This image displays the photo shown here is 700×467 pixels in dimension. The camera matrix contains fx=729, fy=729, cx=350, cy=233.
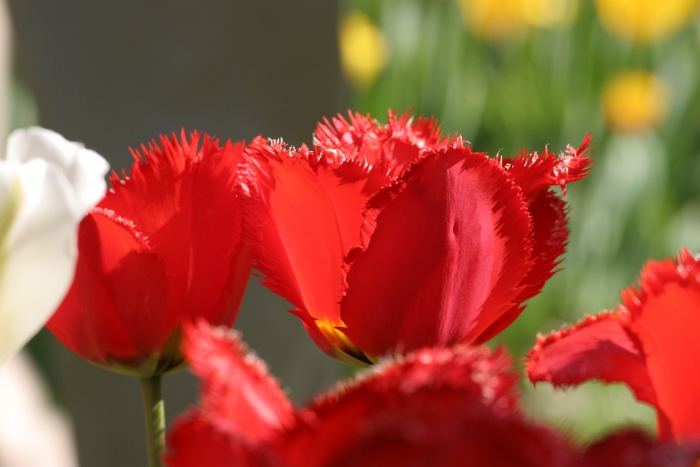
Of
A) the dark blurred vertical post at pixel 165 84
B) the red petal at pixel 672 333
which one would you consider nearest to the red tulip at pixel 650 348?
the red petal at pixel 672 333

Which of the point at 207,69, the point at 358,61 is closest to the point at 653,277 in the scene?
the point at 207,69

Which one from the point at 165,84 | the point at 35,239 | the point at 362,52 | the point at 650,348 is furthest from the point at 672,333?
the point at 362,52

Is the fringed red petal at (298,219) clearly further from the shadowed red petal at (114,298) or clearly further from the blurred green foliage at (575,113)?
the blurred green foliage at (575,113)

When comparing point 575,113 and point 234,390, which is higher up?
point 234,390

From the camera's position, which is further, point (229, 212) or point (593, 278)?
point (593, 278)

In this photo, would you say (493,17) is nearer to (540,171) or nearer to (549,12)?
(549,12)

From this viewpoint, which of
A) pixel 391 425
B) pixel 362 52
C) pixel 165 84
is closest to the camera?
pixel 391 425

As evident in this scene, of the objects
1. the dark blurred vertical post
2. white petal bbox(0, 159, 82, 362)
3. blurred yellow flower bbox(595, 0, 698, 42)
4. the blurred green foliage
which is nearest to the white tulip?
white petal bbox(0, 159, 82, 362)

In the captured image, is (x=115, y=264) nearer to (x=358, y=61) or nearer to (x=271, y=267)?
(x=271, y=267)
